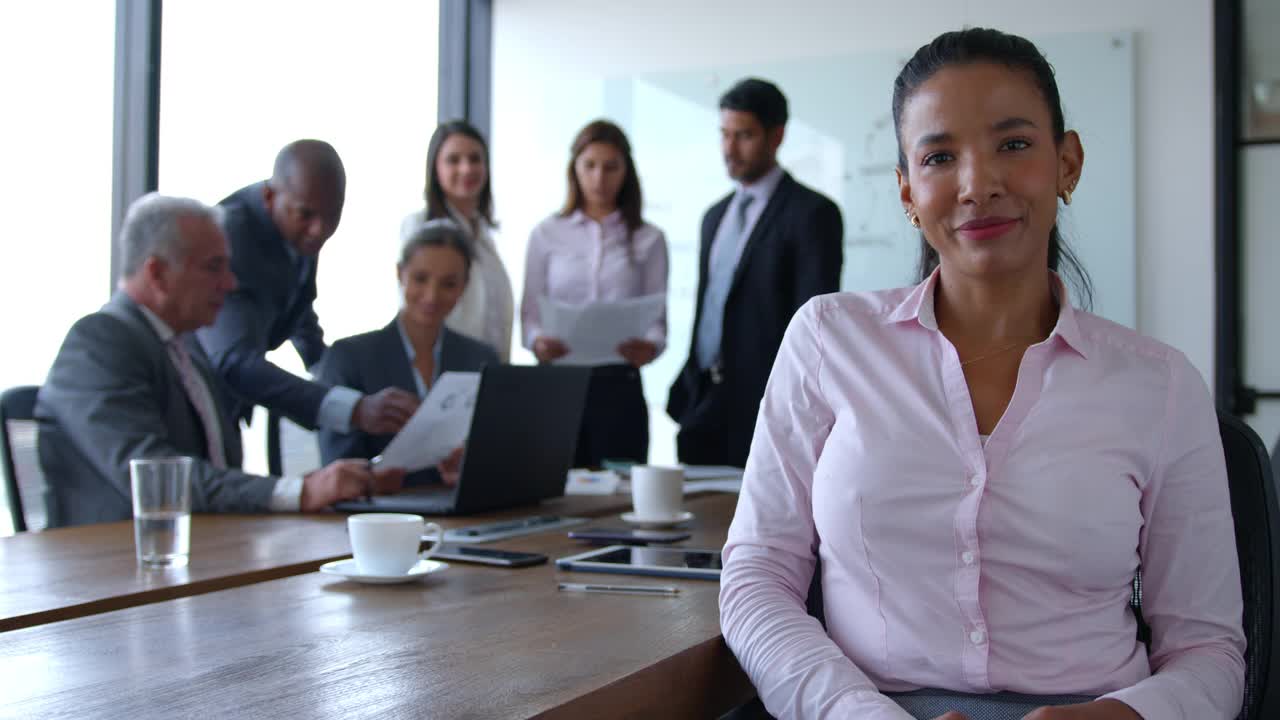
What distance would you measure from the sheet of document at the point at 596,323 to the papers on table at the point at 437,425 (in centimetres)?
115

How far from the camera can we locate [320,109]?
4312 mm

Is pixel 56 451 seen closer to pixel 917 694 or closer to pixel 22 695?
pixel 22 695

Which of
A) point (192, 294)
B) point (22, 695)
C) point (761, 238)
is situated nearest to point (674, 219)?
point (761, 238)

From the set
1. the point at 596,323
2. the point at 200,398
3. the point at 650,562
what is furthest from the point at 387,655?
the point at 596,323

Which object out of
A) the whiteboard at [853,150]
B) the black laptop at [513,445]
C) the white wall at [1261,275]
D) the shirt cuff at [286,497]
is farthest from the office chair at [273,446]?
the white wall at [1261,275]

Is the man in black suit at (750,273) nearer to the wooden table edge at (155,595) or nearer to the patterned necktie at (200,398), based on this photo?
the patterned necktie at (200,398)

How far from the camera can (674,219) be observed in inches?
200

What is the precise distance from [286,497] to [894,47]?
3.53m

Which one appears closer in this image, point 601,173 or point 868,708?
point 868,708

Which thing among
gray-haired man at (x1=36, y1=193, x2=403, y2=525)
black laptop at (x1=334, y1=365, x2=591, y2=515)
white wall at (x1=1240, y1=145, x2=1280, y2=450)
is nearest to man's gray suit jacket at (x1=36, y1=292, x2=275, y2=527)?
gray-haired man at (x1=36, y1=193, x2=403, y2=525)

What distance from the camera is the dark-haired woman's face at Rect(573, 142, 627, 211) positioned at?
144 inches

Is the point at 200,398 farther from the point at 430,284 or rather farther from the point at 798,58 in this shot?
the point at 798,58

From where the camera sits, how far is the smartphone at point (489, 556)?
147 centimetres

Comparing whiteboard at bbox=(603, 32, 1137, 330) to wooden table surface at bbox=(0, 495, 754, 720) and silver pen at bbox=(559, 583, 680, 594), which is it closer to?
silver pen at bbox=(559, 583, 680, 594)
